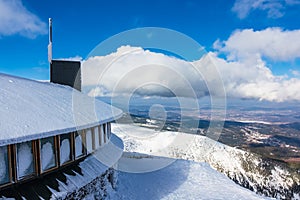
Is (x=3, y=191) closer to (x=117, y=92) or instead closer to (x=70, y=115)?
(x=70, y=115)

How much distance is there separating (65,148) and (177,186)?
7.31 m

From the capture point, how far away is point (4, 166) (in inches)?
201

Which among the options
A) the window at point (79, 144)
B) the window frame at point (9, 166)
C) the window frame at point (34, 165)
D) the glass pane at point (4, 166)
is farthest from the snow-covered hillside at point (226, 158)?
the glass pane at point (4, 166)

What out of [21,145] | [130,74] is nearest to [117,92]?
[130,74]

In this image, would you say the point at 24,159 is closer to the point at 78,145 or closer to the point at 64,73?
the point at 78,145

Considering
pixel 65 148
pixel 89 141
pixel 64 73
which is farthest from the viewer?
pixel 64 73

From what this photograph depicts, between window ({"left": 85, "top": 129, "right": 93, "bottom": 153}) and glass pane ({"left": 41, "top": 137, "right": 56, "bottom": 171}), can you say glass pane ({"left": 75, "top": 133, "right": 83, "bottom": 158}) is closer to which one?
window ({"left": 85, "top": 129, "right": 93, "bottom": 153})

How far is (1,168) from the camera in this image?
5.07 metres

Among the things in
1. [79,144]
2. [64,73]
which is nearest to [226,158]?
[64,73]

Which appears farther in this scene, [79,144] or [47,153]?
[79,144]

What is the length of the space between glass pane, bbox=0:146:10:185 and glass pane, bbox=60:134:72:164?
1.69m

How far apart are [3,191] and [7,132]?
56.5 inches

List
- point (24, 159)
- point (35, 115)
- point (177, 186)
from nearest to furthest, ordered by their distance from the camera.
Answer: point (24, 159) → point (35, 115) → point (177, 186)

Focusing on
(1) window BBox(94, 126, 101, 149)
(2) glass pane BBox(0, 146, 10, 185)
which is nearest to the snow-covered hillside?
(1) window BBox(94, 126, 101, 149)
